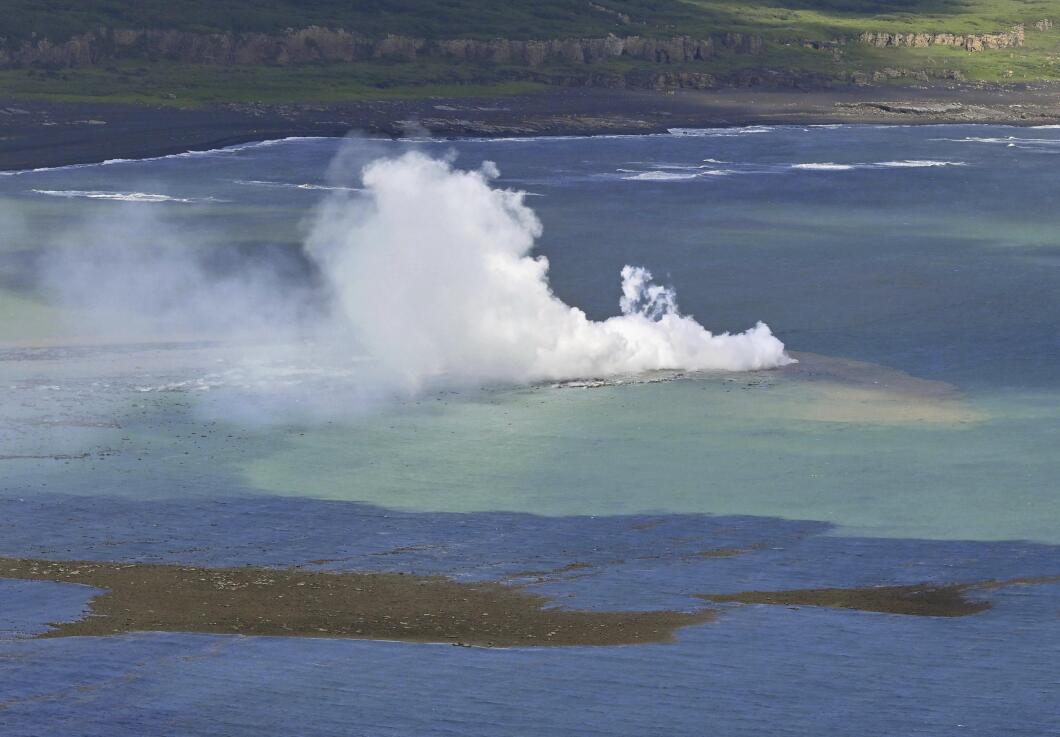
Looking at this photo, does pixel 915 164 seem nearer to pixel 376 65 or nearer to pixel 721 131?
pixel 721 131

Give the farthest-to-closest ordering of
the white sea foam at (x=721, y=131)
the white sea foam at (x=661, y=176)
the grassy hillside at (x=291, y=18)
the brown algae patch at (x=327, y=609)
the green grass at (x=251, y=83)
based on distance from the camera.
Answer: the grassy hillside at (x=291, y=18), the white sea foam at (x=721, y=131), the green grass at (x=251, y=83), the white sea foam at (x=661, y=176), the brown algae patch at (x=327, y=609)

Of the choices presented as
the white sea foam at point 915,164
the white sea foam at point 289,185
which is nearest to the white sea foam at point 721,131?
the white sea foam at point 915,164

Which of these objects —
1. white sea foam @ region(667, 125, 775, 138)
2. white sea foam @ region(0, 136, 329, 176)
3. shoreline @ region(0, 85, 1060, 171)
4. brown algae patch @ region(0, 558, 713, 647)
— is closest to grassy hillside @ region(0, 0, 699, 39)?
shoreline @ region(0, 85, 1060, 171)

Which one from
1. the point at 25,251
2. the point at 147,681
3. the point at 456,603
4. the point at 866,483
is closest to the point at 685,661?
the point at 456,603

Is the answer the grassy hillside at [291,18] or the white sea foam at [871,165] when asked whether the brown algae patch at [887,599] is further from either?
the grassy hillside at [291,18]

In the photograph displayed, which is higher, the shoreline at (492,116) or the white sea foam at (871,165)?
the shoreline at (492,116)

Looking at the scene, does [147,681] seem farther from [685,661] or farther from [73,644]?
[685,661]
